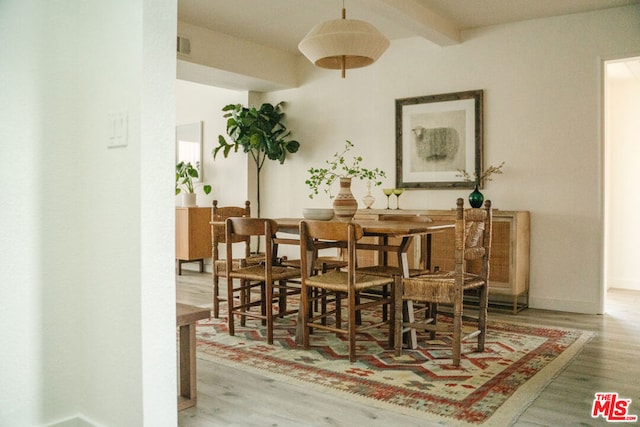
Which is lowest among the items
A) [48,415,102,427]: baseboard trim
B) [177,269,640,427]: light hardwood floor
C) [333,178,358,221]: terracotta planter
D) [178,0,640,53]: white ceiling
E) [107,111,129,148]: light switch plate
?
[177,269,640,427]: light hardwood floor

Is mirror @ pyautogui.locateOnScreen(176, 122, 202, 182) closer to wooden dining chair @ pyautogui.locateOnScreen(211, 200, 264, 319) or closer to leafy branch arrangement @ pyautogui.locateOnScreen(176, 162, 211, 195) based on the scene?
leafy branch arrangement @ pyautogui.locateOnScreen(176, 162, 211, 195)

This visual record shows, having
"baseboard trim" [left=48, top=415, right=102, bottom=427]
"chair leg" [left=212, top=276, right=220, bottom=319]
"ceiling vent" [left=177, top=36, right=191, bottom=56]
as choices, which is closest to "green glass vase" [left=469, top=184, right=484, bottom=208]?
"chair leg" [left=212, top=276, right=220, bottom=319]

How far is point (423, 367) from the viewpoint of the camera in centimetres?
303

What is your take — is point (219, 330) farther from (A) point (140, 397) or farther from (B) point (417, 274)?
(A) point (140, 397)

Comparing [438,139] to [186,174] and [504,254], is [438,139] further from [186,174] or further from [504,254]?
[186,174]

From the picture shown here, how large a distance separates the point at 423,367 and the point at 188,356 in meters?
1.36

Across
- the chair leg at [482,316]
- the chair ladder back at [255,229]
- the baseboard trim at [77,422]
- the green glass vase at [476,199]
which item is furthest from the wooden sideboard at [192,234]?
the baseboard trim at [77,422]

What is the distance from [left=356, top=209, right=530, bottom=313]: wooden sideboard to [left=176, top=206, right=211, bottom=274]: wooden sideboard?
262cm

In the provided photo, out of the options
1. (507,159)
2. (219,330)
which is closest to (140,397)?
(219,330)

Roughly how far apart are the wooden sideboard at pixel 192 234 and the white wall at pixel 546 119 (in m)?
2.73

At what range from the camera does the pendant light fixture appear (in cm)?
322

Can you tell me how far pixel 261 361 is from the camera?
10.4 ft

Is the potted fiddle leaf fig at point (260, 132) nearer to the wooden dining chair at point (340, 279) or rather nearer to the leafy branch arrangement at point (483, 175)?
the leafy branch arrangement at point (483, 175)

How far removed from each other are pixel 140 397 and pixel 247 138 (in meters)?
4.88
